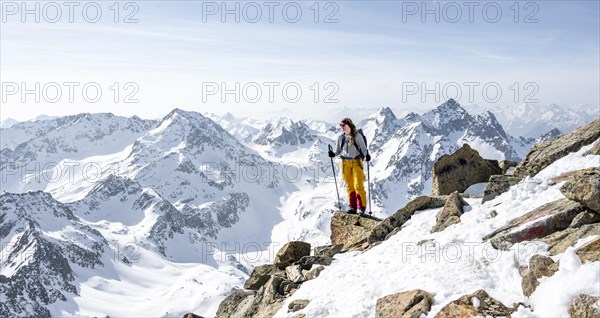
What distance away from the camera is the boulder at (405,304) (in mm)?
10914

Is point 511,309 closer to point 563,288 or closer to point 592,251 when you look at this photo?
point 563,288

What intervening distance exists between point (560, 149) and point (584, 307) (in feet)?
37.1

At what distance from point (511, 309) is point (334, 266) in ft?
23.2

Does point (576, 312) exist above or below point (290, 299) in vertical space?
above

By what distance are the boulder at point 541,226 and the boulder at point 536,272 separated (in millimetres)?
1928

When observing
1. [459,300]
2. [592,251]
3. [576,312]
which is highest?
[592,251]

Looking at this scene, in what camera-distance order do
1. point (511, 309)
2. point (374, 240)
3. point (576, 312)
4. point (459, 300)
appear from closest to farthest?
point (576, 312) → point (511, 309) → point (459, 300) → point (374, 240)

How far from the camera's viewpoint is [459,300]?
10.5m

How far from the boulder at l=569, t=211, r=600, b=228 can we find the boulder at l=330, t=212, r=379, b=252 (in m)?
8.37

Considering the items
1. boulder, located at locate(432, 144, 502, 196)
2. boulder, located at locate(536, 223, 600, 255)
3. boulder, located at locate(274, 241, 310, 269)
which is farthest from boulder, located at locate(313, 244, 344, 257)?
boulder, located at locate(536, 223, 600, 255)

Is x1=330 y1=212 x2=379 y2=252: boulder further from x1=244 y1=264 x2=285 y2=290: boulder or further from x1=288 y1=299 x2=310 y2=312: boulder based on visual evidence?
x1=288 y1=299 x2=310 y2=312: boulder

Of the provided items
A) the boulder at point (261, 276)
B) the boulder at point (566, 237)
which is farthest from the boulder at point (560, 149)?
the boulder at point (261, 276)

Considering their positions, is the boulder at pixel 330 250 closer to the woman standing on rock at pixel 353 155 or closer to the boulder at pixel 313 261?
the boulder at pixel 313 261

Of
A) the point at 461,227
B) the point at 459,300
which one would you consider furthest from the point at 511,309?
the point at 461,227
